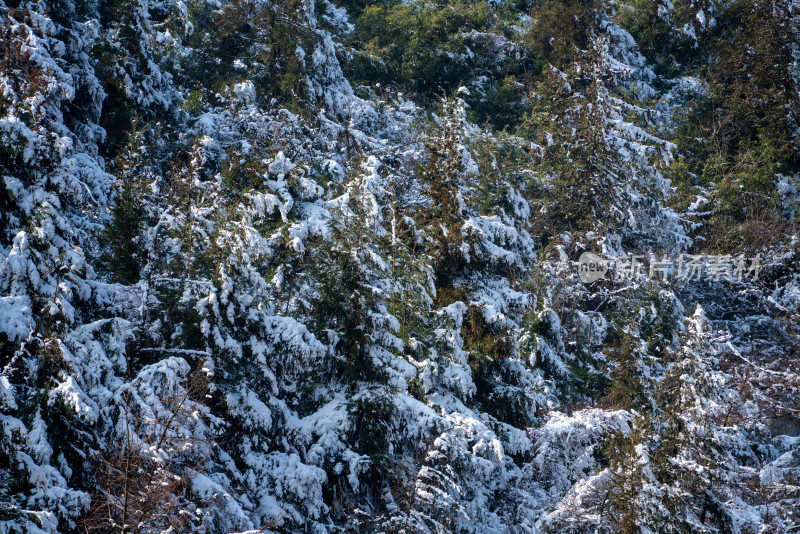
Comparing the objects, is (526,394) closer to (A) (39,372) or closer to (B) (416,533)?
(B) (416,533)

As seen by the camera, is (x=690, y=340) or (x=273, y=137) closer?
(x=690, y=340)

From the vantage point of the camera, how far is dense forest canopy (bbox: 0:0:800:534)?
741 cm

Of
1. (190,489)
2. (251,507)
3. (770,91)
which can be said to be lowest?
(251,507)

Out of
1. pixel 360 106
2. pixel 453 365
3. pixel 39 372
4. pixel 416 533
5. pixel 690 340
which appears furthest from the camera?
pixel 360 106

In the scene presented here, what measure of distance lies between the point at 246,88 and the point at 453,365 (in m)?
9.65

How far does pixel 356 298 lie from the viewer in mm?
9688

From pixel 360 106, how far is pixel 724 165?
37.6 feet

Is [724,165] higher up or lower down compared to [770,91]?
lower down

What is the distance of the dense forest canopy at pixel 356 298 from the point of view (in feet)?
24.3

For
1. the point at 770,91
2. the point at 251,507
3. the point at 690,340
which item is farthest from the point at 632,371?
the point at 770,91

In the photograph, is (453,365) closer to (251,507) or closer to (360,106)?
(251,507)

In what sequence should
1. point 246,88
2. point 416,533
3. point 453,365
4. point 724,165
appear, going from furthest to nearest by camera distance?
point 724,165, point 246,88, point 453,365, point 416,533

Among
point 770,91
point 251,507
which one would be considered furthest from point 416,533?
point 770,91

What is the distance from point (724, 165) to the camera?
2177 cm
